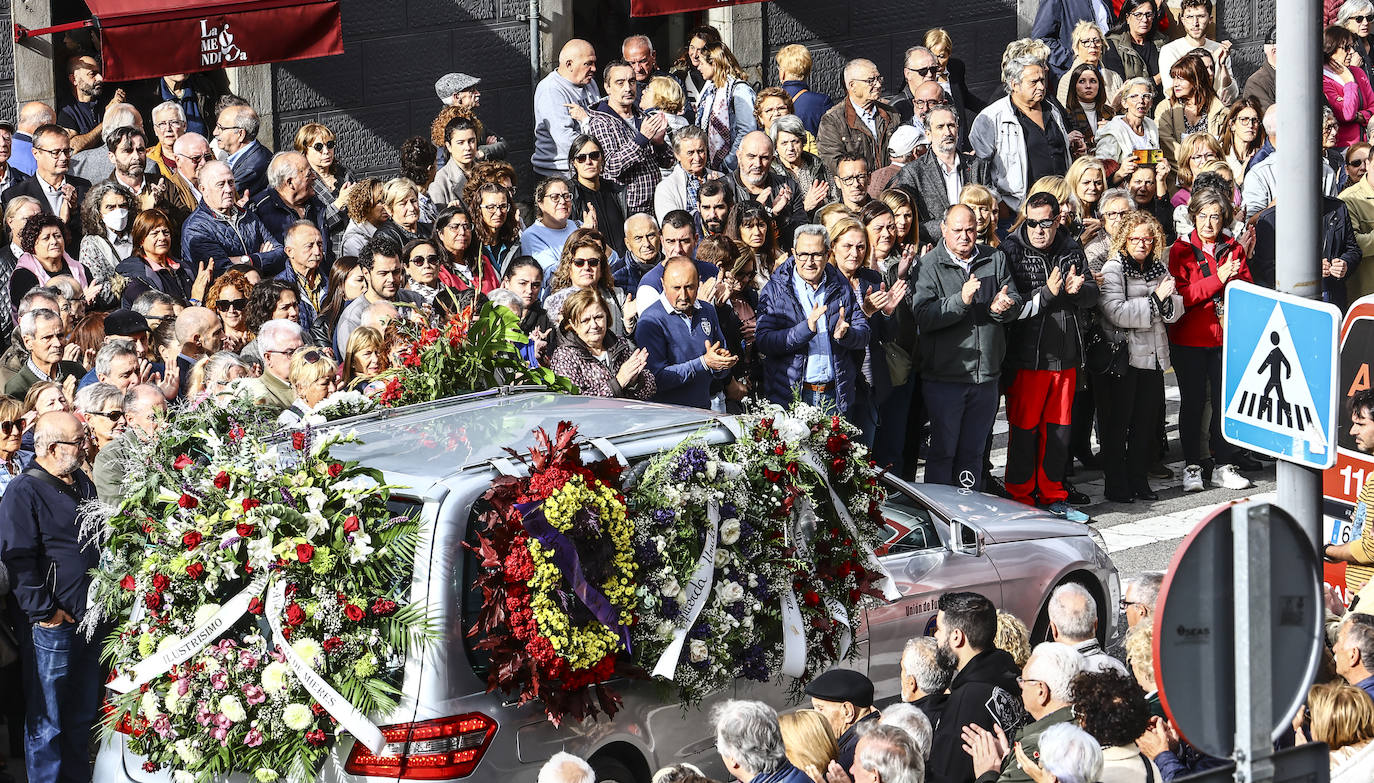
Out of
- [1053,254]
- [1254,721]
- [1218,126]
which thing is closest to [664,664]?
[1254,721]

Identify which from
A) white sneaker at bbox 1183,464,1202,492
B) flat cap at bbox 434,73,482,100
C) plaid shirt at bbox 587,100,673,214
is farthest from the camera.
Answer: flat cap at bbox 434,73,482,100

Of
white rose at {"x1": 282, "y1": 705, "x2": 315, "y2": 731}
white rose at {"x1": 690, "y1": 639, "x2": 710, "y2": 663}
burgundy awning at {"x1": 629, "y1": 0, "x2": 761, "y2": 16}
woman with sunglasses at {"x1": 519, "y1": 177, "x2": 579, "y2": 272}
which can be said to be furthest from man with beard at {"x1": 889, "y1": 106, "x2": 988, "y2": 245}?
white rose at {"x1": 282, "y1": 705, "x2": 315, "y2": 731}

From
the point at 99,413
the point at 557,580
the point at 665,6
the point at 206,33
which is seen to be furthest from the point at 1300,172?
the point at 665,6

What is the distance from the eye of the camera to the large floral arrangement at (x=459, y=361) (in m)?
9.01

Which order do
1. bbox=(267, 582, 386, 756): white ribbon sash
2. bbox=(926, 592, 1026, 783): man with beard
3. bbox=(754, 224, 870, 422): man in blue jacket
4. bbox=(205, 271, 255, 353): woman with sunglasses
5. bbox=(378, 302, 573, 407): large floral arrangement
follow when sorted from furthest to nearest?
bbox=(754, 224, 870, 422): man in blue jacket < bbox=(205, 271, 255, 353): woman with sunglasses < bbox=(378, 302, 573, 407): large floral arrangement < bbox=(926, 592, 1026, 783): man with beard < bbox=(267, 582, 386, 756): white ribbon sash

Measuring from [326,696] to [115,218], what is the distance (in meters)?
5.65

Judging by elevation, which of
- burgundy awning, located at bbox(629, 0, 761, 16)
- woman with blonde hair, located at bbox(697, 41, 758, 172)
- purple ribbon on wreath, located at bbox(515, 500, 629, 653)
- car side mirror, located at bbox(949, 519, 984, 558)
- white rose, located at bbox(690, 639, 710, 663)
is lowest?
white rose, located at bbox(690, 639, 710, 663)

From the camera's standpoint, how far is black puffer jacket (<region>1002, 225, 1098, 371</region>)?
1304 centimetres

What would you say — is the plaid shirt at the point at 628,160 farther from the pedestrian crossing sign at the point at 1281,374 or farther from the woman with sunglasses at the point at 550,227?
the pedestrian crossing sign at the point at 1281,374

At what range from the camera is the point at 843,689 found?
745cm

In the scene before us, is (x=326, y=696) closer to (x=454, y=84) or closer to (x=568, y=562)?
(x=568, y=562)

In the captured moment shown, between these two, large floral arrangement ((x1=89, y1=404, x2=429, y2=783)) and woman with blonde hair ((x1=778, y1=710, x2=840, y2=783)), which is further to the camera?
large floral arrangement ((x1=89, y1=404, x2=429, y2=783))

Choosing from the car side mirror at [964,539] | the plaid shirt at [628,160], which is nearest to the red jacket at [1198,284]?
the plaid shirt at [628,160]

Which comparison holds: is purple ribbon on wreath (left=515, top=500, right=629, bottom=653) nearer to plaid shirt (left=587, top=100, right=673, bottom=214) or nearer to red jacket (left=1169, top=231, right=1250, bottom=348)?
plaid shirt (left=587, top=100, right=673, bottom=214)
